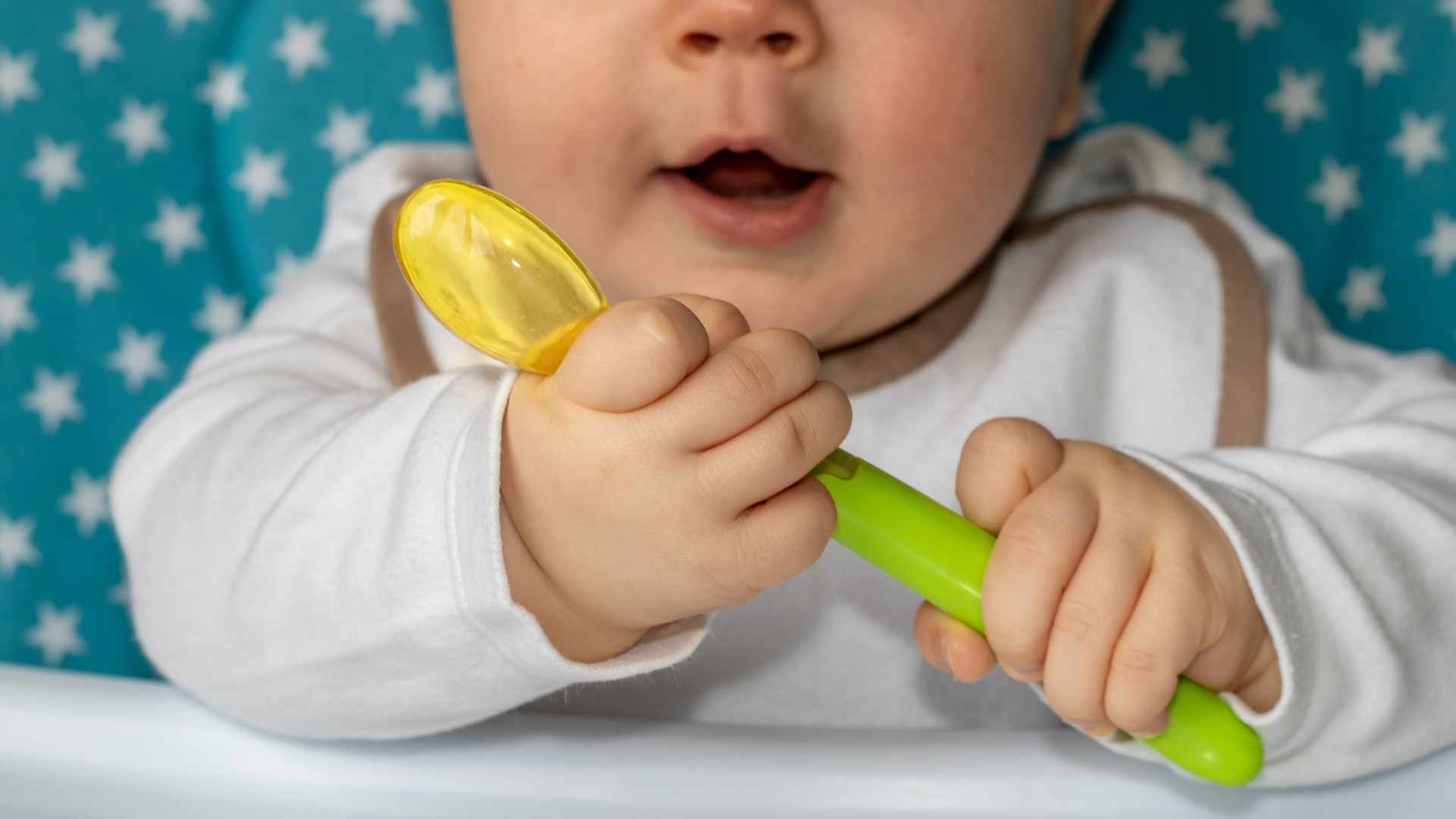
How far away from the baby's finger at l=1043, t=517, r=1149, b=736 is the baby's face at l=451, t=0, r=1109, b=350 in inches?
8.7

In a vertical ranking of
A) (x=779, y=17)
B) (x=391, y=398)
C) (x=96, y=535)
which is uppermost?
(x=779, y=17)

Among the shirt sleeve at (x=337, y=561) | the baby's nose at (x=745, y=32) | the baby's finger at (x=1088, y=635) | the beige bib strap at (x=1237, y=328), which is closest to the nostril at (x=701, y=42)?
the baby's nose at (x=745, y=32)

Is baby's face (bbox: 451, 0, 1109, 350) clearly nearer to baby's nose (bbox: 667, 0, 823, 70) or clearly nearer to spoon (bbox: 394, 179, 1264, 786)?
baby's nose (bbox: 667, 0, 823, 70)

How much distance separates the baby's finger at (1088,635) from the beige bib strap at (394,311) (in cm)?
39

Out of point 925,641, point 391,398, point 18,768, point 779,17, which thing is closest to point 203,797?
point 18,768

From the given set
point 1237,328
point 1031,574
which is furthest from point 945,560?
point 1237,328

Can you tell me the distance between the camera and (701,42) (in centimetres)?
56

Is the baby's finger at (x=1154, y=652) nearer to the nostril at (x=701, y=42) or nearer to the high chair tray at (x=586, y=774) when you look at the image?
the high chair tray at (x=586, y=774)

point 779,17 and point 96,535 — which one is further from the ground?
point 779,17

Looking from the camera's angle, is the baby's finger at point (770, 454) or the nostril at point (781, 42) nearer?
the baby's finger at point (770, 454)

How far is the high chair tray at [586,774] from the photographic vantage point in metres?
0.48

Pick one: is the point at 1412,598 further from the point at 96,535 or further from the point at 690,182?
the point at 96,535

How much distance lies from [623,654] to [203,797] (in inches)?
7.0

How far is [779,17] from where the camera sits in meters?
0.55
